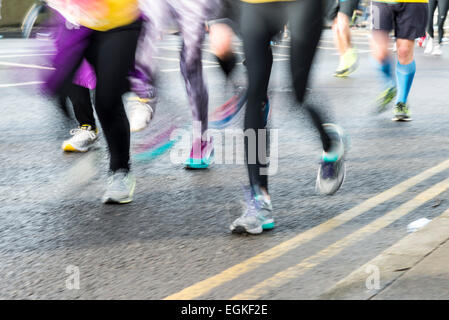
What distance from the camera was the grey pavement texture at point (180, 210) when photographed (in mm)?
3562

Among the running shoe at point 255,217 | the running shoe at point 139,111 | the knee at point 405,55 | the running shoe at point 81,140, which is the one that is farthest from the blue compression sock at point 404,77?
the running shoe at point 255,217

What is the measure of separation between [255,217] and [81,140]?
2416 millimetres

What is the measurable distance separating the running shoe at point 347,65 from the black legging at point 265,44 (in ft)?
23.3

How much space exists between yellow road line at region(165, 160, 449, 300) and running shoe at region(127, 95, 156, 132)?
6.63 ft

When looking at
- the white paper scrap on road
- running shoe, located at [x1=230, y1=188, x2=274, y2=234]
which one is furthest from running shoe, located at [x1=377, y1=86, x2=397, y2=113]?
running shoe, located at [x1=230, y1=188, x2=274, y2=234]

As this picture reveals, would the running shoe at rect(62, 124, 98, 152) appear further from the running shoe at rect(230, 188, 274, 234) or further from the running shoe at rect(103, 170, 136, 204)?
the running shoe at rect(230, 188, 274, 234)

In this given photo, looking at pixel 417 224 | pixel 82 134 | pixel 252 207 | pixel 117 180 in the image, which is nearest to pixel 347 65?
pixel 82 134

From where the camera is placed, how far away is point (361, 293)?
3121mm

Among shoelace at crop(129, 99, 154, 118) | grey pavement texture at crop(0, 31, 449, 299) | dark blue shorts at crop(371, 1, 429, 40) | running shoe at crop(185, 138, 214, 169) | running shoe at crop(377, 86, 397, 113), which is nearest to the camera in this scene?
grey pavement texture at crop(0, 31, 449, 299)

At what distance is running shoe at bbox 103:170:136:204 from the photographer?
4.82m

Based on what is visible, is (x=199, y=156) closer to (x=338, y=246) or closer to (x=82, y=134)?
(x=82, y=134)

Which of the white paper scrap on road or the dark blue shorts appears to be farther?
the dark blue shorts

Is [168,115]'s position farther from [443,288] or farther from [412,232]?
[443,288]

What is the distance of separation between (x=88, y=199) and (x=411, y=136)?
3.10 metres
